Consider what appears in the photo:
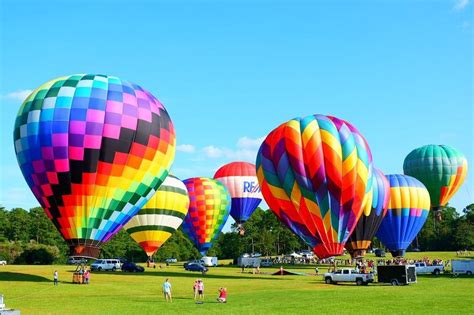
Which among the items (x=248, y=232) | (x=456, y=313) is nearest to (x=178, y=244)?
(x=248, y=232)

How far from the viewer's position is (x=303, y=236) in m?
43.4

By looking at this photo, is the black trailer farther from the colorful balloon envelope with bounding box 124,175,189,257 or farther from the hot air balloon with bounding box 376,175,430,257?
the colorful balloon envelope with bounding box 124,175,189,257

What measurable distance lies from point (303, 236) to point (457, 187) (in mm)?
52928

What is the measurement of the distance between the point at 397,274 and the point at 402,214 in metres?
22.0

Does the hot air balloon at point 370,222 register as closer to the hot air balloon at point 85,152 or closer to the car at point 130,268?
the car at point 130,268

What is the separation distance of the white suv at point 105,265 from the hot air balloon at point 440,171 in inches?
1959

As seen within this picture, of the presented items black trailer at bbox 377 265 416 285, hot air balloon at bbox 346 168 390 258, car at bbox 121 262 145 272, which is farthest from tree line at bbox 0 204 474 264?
black trailer at bbox 377 265 416 285

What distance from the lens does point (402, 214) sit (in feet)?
203

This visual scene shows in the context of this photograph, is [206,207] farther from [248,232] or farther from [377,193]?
[248,232]

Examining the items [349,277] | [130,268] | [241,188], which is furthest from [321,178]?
[241,188]

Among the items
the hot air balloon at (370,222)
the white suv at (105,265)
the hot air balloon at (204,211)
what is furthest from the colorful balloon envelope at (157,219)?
the hot air balloon at (370,222)

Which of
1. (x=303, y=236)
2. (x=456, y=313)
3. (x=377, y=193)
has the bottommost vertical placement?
(x=456, y=313)

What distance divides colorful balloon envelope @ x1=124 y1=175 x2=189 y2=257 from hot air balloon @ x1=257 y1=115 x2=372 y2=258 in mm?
18850

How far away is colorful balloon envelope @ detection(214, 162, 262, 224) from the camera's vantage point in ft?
274
